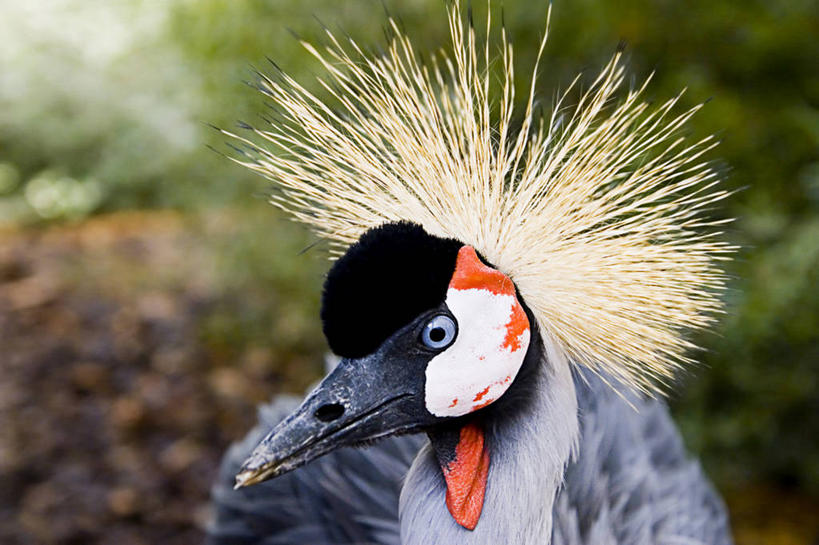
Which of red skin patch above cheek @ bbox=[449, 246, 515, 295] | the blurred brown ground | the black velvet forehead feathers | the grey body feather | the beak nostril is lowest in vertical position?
the grey body feather

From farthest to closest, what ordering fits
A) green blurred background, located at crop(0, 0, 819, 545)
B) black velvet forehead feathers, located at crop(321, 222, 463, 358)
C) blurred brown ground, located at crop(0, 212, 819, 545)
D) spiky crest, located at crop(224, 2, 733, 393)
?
blurred brown ground, located at crop(0, 212, 819, 545), green blurred background, located at crop(0, 0, 819, 545), spiky crest, located at crop(224, 2, 733, 393), black velvet forehead feathers, located at crop(321, 222, 463, 358)

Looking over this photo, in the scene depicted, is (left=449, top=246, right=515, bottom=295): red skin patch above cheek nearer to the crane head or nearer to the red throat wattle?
the crane head

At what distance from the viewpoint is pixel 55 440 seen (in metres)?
2.55

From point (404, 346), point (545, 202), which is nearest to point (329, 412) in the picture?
point (404, 346)

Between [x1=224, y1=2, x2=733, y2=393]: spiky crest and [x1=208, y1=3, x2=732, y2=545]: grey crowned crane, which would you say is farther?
[x1=224, y1=2, x2=733, y2=393]: spiky crest

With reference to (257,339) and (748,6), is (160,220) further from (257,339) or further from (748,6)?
(748,6)

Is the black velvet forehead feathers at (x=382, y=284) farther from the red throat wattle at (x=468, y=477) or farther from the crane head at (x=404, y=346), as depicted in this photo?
the red throat wattle at (x=468, y=477)

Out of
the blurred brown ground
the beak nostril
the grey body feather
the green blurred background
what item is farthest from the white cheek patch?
the blurred brown ground

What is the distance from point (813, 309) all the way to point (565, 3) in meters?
1.09

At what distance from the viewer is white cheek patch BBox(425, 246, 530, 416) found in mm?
863

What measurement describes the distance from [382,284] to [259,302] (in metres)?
2.17

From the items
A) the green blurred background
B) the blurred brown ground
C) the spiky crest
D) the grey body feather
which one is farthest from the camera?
the blurred brown ground

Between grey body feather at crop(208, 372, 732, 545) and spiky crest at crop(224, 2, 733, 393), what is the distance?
0.24 m

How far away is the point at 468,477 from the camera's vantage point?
0.92 metres
